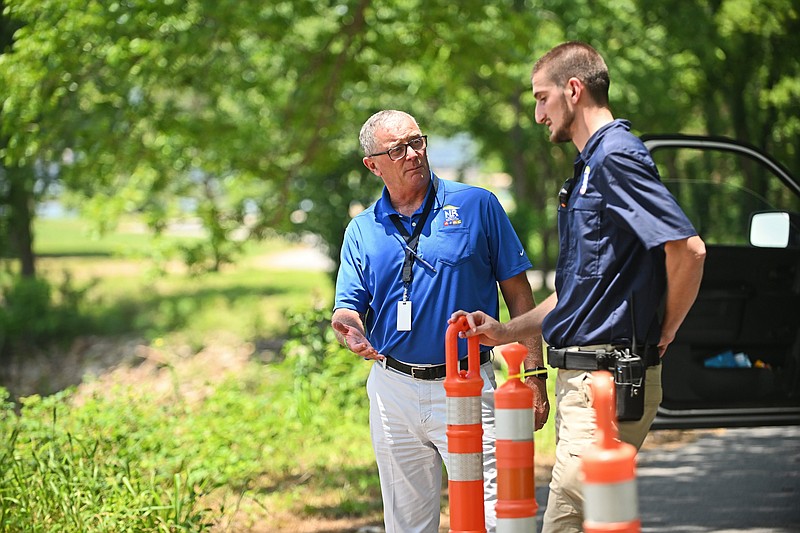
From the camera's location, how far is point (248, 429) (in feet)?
27.7

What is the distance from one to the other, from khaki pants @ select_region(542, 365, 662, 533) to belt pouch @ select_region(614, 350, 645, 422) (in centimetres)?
7

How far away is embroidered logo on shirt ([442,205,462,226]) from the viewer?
4.46 metres

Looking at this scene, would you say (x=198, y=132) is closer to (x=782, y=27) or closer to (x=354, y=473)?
(x=354, y=473)

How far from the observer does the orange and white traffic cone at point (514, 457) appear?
3.64 m

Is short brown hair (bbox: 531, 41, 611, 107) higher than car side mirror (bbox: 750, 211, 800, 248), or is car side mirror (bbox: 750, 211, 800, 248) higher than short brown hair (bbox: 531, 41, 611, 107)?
short brown hair (bbox: 531, 41, 611, 107)

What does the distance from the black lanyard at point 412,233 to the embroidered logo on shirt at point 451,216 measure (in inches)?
2.7

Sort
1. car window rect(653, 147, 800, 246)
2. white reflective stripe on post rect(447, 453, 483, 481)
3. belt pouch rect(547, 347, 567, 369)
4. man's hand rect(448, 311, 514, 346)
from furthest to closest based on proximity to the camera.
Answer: car window rect(653, 147, 800, 246) → man's hand rect(448, 311, 514, 346) → white reflective stripe on post rect(447, 453, 483, 481) → belt pouch rect(547, 347, 567, 369)

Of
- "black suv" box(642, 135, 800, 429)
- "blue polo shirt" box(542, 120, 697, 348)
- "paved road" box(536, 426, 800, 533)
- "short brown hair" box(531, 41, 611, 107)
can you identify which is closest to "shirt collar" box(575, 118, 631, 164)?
"blue polo shirt" box(542, 120, 697, 348)

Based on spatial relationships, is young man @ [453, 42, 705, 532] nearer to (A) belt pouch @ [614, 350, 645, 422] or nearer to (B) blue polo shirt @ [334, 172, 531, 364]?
(A) belt pouch @ [614, 350, 645, 422]

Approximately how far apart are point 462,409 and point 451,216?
80 cm

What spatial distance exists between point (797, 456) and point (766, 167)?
2976mm

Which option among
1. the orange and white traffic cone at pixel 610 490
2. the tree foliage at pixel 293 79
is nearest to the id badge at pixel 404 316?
the orange and white traffic cone at pixel 610 490

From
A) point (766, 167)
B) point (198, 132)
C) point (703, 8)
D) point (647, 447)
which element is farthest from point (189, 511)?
point (703, 8)

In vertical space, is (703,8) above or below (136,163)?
above
